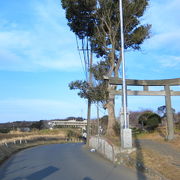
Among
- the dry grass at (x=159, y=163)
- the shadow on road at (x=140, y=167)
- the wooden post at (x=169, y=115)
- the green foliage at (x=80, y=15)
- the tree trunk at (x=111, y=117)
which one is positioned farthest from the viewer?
the green foliage at (x=80, y=15)

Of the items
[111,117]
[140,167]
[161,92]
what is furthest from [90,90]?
[140,167]

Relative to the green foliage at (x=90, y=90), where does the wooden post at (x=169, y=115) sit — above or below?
below

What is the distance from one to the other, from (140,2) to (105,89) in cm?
736

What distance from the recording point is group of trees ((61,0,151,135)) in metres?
23.4

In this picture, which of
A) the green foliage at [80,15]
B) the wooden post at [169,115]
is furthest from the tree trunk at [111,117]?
the green foliage at [80,15]

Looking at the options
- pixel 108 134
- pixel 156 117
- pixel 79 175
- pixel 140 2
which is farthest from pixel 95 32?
pixel 79 175

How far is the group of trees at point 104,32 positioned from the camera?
76.8 ft

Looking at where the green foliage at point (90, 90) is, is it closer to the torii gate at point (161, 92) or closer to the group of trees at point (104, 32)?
the group of trees at point (104, 32)

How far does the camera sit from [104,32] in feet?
80.7

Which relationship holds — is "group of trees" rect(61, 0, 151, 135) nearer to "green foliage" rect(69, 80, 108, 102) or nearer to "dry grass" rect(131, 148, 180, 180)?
"green foliage" rect(69, 80, 108, 102)

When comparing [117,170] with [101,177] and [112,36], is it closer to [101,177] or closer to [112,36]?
[101,177]

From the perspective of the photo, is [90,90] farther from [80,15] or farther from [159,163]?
[159,163]

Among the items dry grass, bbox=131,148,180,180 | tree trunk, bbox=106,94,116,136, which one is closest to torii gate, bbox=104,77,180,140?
tree trunk, bbox=106,94,116,136

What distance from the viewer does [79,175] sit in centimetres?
1148
